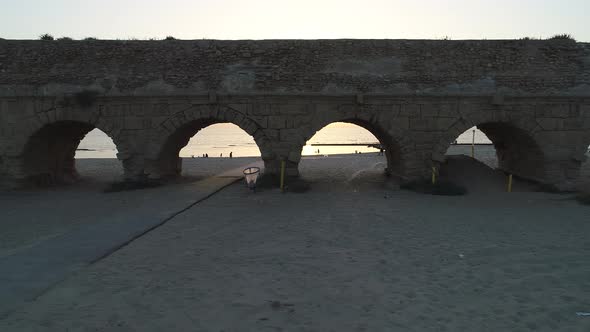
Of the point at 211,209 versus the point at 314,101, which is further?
the point at 314,101

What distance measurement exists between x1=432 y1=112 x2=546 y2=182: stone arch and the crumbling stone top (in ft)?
3.06

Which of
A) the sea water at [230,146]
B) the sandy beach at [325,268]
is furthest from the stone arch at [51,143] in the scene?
the sea water at [230,146]

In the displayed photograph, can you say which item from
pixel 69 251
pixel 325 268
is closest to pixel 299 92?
pixel 325 268

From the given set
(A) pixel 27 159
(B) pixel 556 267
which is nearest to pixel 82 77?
(A) pixel 27 159

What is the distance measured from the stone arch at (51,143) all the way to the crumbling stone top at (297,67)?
872 mm

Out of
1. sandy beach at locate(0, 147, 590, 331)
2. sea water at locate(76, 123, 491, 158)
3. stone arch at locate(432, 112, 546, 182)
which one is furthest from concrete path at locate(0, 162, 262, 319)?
sea water at locate(76, 123, 491, 158)

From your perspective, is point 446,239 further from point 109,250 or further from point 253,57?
point 253,57

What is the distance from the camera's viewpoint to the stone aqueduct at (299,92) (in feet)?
45.1

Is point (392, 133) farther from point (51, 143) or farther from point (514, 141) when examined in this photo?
point (51, 143)

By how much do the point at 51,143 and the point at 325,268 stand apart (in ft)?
43.3

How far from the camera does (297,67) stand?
14.0m

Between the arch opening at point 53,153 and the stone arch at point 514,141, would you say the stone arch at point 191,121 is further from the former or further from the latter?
the stone arch at point 514,141

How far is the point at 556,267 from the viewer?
6.66 m

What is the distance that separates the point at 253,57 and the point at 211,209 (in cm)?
568
